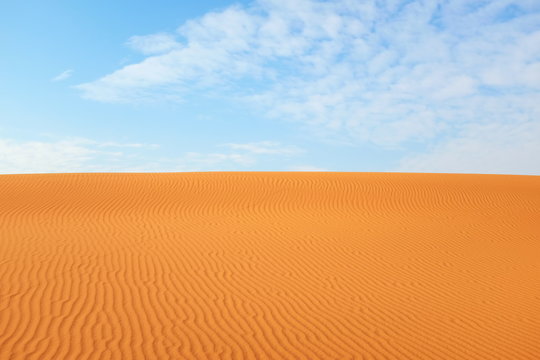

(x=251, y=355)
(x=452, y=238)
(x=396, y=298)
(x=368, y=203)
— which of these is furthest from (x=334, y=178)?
(x=251, y=355)

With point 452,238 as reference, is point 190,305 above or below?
below

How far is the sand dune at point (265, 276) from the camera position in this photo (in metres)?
6.27

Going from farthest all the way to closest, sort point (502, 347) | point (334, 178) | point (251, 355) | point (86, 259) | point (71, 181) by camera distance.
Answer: point (334, 178), point (71, 181), point (86, 259), point (502, 347), point (251, 355)

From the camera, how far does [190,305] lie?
7.57 metres

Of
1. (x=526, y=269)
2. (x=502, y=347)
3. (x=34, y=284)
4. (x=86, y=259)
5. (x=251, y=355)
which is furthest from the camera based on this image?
(x=526, y=269)

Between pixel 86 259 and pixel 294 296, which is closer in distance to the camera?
pixel 294 296

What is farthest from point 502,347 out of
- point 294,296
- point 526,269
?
point 526,269

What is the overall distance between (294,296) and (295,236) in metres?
5.55

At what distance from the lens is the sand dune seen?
247 inches

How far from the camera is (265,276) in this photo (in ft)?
31.8

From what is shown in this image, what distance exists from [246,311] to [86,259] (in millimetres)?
4617

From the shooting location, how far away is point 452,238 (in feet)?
47.6

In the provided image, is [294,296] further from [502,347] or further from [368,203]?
[368,203]

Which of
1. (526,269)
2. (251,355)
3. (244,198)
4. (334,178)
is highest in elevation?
(334,178)
